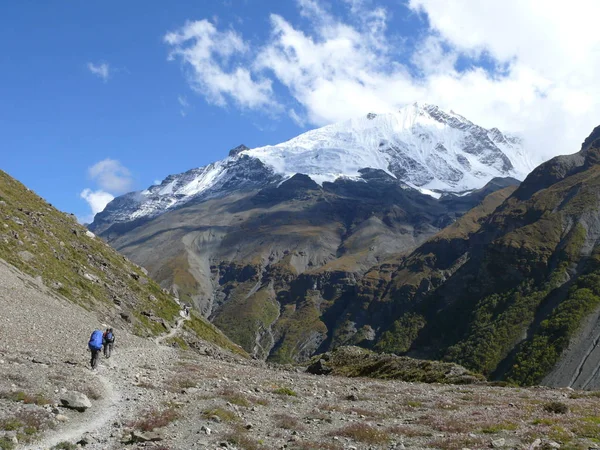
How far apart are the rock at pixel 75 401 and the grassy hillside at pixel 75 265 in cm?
4267

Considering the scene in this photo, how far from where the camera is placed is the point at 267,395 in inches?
1399

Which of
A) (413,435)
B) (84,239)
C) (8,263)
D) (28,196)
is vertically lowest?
(413,435)

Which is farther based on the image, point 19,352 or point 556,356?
point 556,356

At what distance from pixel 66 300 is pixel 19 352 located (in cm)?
2873

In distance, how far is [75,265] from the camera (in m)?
79.6

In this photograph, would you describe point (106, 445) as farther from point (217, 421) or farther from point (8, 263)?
point (8, 263)

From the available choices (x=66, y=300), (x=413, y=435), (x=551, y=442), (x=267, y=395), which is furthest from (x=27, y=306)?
(x=551, y=442)

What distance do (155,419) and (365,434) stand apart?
9.10 metres

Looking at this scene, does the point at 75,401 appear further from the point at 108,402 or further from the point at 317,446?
the point at 317,446

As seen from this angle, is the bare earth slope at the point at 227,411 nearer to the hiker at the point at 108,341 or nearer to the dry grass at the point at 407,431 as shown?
the dry grass at the point at 407,431

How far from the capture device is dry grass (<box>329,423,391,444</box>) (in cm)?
2312

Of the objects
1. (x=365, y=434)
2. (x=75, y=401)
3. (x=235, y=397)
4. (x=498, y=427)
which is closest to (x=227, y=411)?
Answer: (x=235, y=397)

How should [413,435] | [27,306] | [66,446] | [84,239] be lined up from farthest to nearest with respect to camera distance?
[84,239] < [27,306] < [413,435] < [66,446]

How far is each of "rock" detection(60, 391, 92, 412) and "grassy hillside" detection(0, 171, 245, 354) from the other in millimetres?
42667
